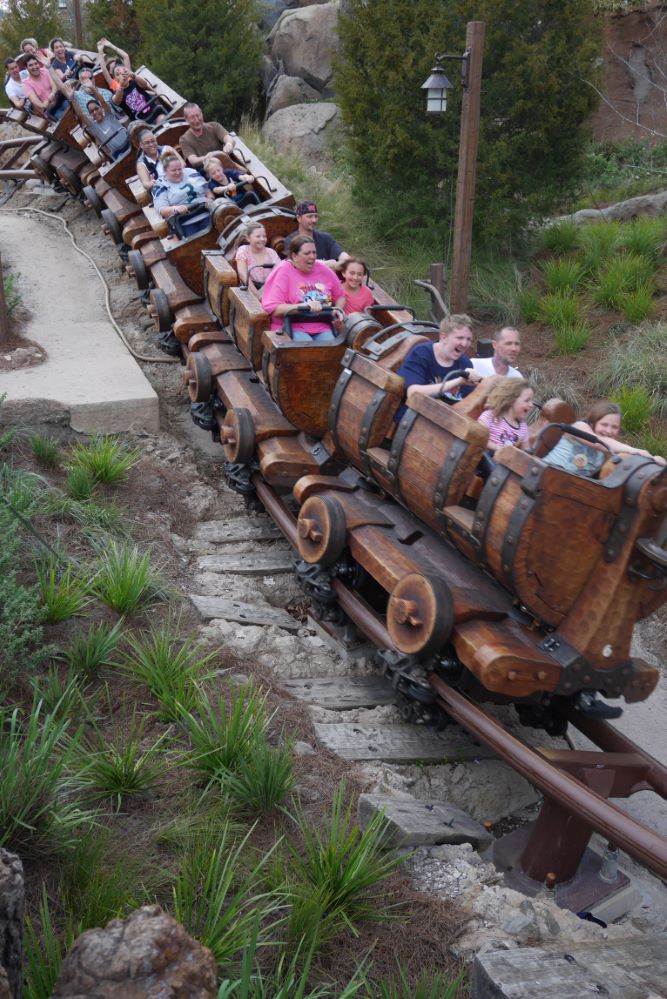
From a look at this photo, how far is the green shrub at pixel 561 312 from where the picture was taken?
9273mm

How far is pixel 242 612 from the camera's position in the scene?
5.16 m

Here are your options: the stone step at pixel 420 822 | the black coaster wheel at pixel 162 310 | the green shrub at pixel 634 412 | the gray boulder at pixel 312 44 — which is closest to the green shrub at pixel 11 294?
the black coaster wheel at pixel 162 310

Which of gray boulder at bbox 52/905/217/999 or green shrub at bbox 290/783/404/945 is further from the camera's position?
green shrub at bbox 290/783/404/945

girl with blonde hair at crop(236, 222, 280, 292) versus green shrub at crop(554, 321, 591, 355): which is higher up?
girl with blonde hair at crop(236, 222, 280, 292)

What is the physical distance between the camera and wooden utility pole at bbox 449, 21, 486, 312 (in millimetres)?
7441

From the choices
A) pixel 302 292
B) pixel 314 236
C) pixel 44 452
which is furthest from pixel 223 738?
pixel 314 236

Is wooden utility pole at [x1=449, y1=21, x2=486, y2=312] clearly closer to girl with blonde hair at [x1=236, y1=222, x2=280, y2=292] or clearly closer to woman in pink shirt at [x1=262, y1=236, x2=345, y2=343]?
girl with blonde hair at [x1=236, y1=222, x2=280, y2=292]

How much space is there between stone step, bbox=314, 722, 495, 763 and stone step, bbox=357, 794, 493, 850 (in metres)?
0.46

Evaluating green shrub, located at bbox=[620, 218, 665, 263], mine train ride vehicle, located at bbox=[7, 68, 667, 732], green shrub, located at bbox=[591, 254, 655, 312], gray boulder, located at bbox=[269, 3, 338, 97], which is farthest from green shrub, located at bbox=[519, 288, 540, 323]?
gray boulder, located at bbox=[269, 3, 338, 97]

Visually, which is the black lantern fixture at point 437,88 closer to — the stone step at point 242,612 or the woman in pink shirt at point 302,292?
the woman in pink shirt at point 302,292

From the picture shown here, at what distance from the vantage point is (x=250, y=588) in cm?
555

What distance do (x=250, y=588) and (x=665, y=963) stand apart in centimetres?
314

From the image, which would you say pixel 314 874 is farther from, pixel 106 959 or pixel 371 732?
pixel 371 732

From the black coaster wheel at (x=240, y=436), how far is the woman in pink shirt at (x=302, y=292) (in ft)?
1.89
